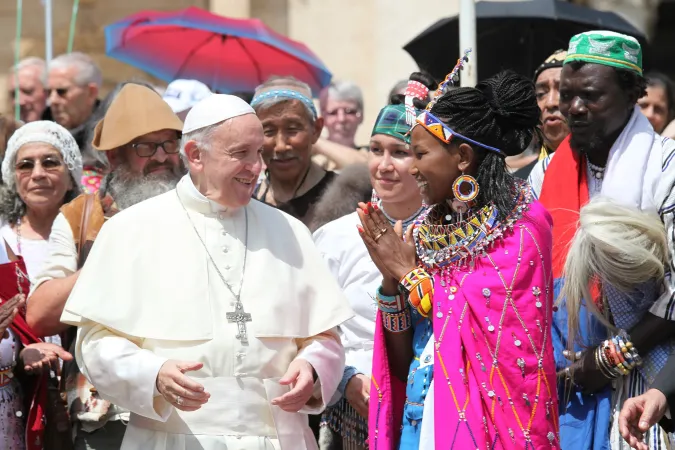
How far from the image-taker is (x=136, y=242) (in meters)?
5.39

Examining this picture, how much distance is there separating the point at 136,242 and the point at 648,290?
2.08 m

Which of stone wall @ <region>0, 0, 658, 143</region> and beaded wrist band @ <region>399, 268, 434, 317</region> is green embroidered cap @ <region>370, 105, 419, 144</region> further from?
stone wall @ <region>0, 0, 658, 143</region>

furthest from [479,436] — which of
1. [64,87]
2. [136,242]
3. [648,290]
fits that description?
[64,87]

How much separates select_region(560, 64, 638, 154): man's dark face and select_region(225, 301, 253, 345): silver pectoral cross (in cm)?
162

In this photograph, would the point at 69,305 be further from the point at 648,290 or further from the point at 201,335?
the point at 648,290

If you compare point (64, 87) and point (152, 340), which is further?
point (64, 87)

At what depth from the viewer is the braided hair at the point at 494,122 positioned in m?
4.97

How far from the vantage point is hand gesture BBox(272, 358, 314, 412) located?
519 centimetres

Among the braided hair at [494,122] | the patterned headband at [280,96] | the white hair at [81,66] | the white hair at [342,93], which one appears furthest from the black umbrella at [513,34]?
the braided hair at [494,122]

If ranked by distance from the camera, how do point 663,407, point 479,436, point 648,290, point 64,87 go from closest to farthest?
point 479,436, point 663,407, point 648,290, point 64,87

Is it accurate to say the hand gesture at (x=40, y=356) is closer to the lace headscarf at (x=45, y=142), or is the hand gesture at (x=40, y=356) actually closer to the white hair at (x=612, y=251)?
the lace headscarf at (x=45, y=142)

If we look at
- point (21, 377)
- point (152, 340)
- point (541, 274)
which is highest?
point (541, 274)

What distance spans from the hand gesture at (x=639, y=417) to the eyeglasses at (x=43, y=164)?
3363 mm

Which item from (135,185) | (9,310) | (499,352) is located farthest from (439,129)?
(135,185)
